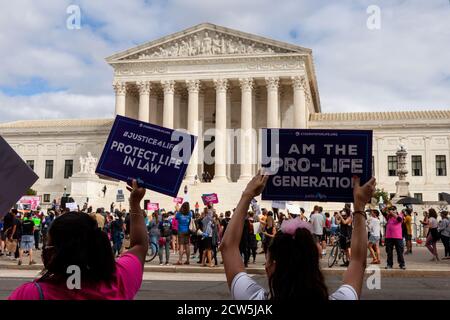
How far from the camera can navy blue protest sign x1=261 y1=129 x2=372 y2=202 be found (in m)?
4.88

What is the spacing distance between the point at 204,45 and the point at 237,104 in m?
8.78

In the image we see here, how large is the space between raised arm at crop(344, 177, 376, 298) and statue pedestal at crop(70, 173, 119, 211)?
43294 mm

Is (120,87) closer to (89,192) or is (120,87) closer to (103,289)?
(89,192)

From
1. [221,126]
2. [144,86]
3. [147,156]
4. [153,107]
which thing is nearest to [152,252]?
[147,156]

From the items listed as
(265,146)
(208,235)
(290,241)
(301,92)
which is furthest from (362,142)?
(301,92)

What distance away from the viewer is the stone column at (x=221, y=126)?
54.4 meters

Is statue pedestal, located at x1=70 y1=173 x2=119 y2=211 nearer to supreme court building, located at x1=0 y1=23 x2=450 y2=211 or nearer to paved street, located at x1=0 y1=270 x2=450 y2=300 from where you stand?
supreme court building, located at x1=0 y1=23 x2=450 y2=211

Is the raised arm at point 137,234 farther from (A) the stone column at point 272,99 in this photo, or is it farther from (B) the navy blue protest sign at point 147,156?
(A) the stone column at point 272,99

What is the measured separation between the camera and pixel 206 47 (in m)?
57.0

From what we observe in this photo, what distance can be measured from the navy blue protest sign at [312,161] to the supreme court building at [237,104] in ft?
146

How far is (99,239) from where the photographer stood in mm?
2584

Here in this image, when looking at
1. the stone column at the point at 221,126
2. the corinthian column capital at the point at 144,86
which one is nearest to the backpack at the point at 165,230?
the stone column at the point at 221,126
